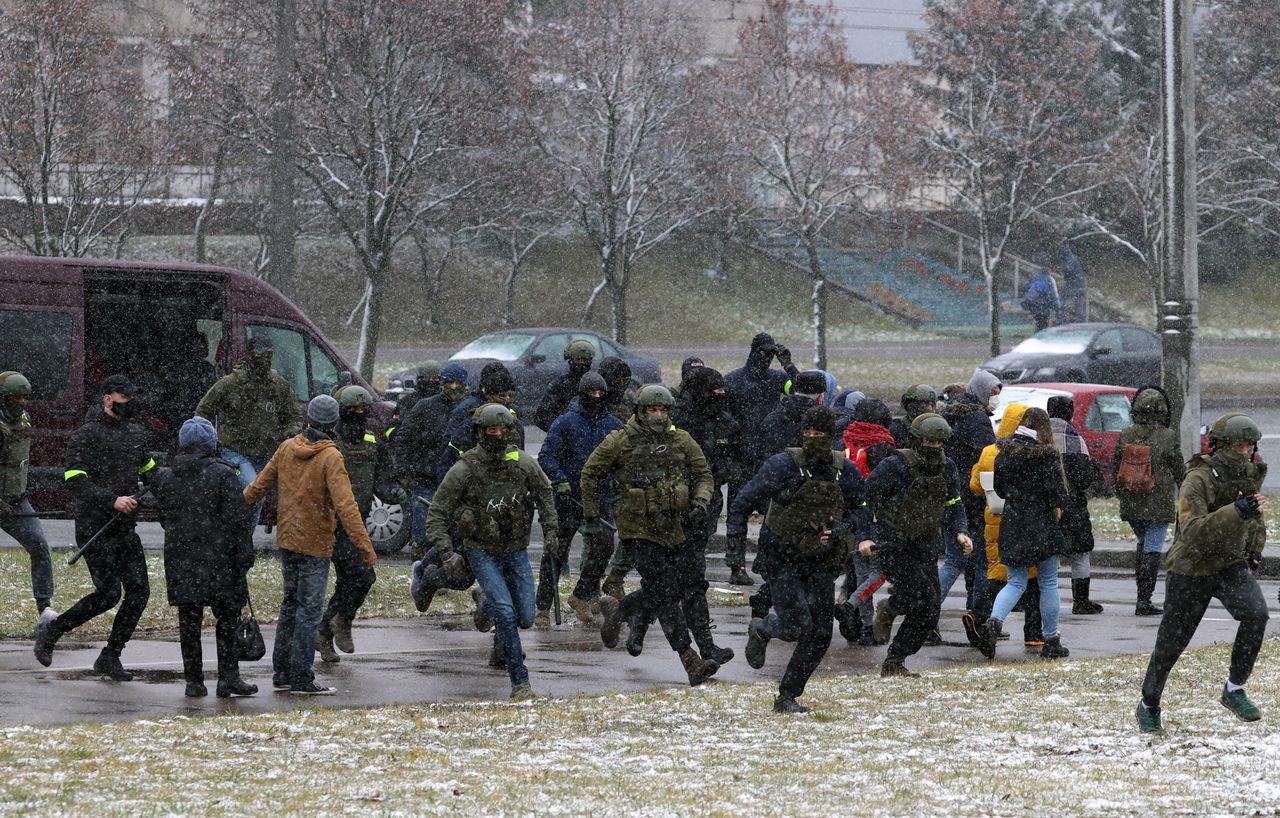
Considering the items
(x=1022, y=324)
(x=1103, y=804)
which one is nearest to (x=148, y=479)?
(x=1103, y=804)

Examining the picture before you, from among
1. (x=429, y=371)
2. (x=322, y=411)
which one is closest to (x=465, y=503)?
(x=322, y=411)

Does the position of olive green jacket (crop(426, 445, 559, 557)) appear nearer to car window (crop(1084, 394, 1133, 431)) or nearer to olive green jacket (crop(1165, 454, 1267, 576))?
olive green jacket (crop(1165, 454, 1267, 576))

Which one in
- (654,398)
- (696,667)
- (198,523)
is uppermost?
(654,398)

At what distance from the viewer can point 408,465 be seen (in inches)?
525

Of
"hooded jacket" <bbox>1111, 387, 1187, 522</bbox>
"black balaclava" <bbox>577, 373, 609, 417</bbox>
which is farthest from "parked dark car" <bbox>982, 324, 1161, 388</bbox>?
"black balaclava" <bbox>577, 373, 609, 417</bbox>

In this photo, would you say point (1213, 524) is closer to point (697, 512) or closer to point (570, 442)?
point (697, 512)

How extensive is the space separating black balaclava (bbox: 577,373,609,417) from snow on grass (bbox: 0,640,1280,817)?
256 cm

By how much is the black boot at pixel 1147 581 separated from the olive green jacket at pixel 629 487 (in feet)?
15.3

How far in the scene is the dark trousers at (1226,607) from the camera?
863 centimetres

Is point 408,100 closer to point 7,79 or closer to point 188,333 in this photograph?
point 7,79

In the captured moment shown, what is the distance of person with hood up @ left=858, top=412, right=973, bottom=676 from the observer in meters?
10.6

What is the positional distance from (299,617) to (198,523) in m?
0.73

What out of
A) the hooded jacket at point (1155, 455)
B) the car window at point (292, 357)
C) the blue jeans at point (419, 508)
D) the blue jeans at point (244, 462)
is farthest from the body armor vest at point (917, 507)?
the car window at point (292, 357)

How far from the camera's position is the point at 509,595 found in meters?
10.0
